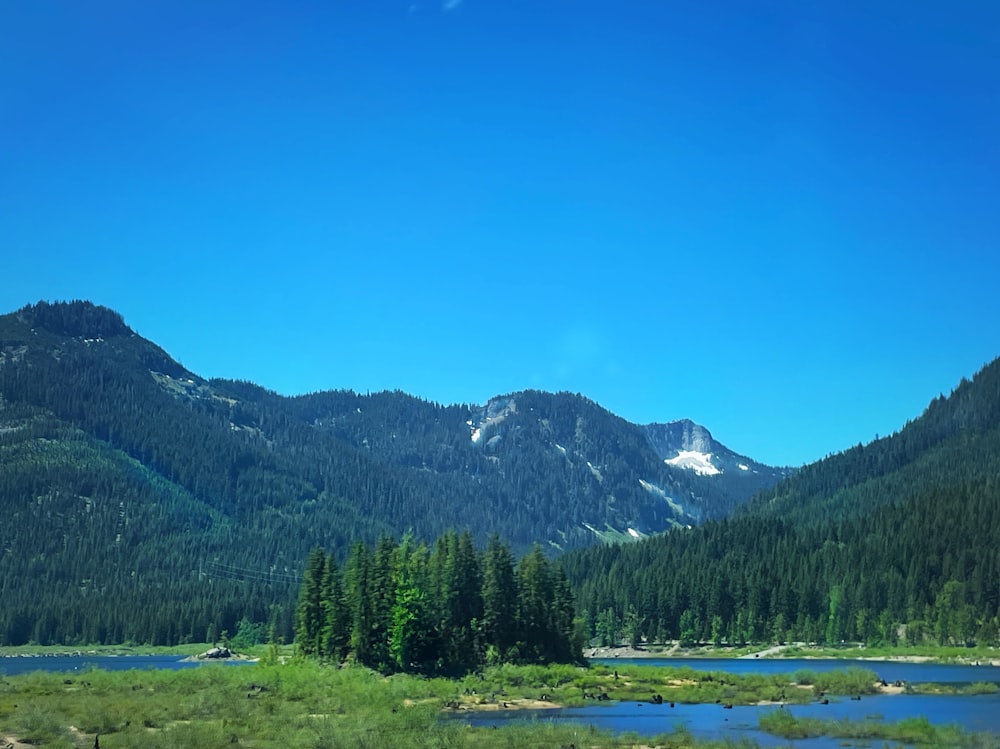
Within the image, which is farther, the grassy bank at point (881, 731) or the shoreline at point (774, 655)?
the shoreline at point (774, 655)

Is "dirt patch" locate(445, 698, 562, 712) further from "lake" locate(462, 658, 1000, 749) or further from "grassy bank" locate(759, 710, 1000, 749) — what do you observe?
"grassy bank" locate(759, 710, 1000, 749)

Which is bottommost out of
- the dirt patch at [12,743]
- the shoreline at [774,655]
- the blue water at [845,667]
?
the dirt patch at [12,743]

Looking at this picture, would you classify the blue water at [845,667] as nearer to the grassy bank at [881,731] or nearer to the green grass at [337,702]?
the green grass at [337,702]

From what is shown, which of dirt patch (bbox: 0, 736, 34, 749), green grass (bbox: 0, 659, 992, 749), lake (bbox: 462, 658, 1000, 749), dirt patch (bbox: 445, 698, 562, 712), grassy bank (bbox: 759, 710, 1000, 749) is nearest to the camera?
dirt patch (bbox: 0, 736, 34, 749)

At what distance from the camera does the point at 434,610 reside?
110 m

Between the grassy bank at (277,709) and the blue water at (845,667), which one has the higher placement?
the blue water at (845,667)

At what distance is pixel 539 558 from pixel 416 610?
2063 centimetres

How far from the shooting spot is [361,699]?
271 ft

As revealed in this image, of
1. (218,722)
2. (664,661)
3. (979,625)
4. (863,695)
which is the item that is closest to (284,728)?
(218,722)

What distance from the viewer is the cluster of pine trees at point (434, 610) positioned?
108 m

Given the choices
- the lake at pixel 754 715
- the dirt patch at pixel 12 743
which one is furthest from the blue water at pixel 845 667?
the dirt patch at pixel 12 743

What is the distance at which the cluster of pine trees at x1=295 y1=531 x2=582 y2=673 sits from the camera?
354ft

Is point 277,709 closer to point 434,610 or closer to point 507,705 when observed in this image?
point 507,705

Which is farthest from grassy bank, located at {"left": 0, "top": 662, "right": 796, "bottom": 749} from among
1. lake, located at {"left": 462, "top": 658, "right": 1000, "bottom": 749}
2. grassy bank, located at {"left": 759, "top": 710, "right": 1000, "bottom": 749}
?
grassy bank, located at {"left": 759, "top": 710, "right": 1000, "bottom": 749}
